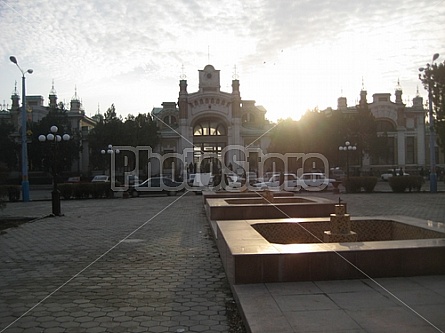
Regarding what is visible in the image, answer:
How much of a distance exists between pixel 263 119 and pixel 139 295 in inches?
2400

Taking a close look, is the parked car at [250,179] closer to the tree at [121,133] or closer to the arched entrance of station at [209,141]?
the arched entrance of station at [209,141]

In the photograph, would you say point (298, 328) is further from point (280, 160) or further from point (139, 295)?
point (280, 160)

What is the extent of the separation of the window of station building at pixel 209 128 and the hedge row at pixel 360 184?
101 feet

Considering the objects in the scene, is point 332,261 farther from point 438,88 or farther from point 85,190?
point 85,190

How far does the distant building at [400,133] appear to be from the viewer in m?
60.2

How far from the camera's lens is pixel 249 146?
60.0 metres

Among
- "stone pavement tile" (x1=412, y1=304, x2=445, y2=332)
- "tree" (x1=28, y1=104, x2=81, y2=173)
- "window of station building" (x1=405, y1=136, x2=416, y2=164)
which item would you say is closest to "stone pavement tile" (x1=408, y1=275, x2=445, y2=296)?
"stone pavement tile" (x1=412, y1=304, x2=445, y2=332)

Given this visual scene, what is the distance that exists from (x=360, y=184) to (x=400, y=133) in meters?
31.7

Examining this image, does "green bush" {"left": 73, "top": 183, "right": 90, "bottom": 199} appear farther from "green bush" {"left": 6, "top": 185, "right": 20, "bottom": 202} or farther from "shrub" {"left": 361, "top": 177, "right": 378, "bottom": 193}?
"shrub" {"left": 361, "top": 177, "right": 378, "bottom": 193}

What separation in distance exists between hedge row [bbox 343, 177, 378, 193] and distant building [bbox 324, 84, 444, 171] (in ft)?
92.9

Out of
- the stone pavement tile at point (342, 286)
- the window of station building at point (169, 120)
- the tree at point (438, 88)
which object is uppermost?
the window of station building at point (169, 120)

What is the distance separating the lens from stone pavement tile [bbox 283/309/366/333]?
466cm

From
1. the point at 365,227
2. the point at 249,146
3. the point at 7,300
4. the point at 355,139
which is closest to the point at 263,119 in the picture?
the point at 249,146

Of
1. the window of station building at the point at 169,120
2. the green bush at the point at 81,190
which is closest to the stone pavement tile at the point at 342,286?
the green bush at the point at 81,190
